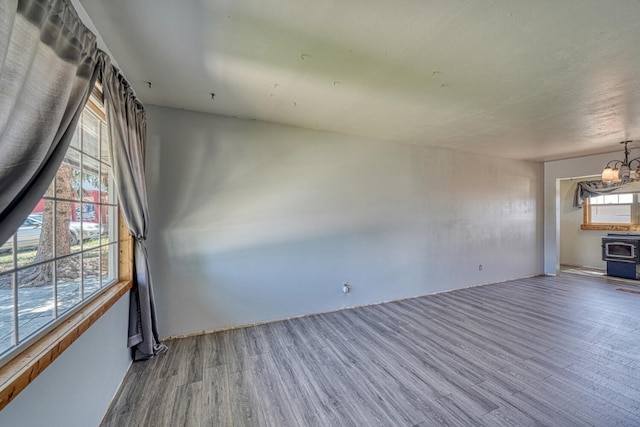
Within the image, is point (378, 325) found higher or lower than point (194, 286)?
lower

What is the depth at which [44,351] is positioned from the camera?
1.08 m

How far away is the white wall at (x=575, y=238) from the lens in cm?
627

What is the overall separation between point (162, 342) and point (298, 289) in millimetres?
1539

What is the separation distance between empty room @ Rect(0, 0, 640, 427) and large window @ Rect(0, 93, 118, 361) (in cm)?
2

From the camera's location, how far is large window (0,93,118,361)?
107 cm

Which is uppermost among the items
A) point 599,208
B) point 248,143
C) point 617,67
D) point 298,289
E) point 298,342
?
point 617,67

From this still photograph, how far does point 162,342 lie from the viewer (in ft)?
8.63

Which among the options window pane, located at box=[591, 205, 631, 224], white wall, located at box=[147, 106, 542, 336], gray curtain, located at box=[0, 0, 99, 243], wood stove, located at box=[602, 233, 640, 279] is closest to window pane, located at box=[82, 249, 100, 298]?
white wall, located at box=[147, 106, 542, 336]

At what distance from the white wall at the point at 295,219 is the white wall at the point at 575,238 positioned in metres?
3.55

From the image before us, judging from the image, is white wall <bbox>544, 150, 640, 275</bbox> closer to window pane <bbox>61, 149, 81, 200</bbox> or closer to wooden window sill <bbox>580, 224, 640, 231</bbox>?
wooden window sill <bbox>580, 224, 640, 231</bbox>

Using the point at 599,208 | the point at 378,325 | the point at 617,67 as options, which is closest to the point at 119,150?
the point at 378,325

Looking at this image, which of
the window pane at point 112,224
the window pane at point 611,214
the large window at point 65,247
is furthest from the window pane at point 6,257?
the window pane at point 611,214

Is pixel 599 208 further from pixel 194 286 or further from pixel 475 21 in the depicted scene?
pixel 194 286

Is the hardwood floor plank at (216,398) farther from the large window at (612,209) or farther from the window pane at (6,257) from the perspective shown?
the large window at (612,209)
